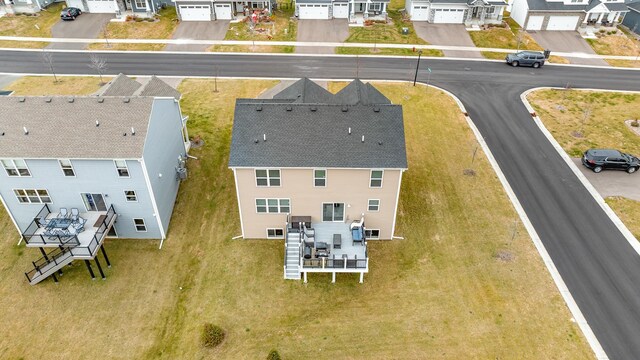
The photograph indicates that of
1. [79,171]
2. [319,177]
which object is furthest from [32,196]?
[319,177]

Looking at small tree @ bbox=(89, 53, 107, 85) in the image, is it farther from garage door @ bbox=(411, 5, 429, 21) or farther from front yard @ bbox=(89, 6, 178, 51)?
garage door @ bbox=(411, 5, 429, 21)

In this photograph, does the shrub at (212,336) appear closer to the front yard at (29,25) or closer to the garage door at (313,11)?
the front yard at (29,25)

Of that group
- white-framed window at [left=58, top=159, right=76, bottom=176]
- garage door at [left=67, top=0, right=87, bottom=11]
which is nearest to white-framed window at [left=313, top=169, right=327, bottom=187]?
white-framed window at [left=58, top=159, right=76, bottom=176]

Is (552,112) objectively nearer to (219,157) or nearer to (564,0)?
(564,0)

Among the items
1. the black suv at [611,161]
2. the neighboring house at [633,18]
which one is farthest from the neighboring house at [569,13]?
the black suv at [611,161]

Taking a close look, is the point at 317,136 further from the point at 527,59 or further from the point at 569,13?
the point at 569,13

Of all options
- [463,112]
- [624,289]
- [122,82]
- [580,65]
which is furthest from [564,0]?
[122,82]
